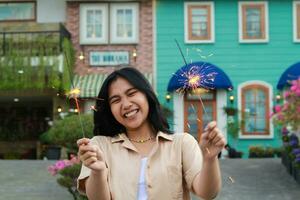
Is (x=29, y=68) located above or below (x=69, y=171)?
above

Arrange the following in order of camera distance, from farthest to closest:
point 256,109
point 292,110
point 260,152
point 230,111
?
point 256,109 < point 230,111 < point 260,152 < point 292,110

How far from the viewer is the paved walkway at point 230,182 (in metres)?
9.52

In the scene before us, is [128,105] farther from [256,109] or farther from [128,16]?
[128,16]

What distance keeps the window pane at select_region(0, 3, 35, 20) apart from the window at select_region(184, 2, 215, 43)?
4766 mm

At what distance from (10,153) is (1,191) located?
9427mm

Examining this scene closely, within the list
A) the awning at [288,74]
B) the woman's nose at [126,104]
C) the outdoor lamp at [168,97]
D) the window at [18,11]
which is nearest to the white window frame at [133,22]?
the outdoor lamp at [168,97]

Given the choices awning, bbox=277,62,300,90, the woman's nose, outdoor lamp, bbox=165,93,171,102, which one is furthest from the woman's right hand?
outdoor lamp, bbox=165,93,171,102

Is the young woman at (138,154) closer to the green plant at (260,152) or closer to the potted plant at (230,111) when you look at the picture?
the green plant at (260,152)

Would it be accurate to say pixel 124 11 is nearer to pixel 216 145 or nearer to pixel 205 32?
pixel 205 32

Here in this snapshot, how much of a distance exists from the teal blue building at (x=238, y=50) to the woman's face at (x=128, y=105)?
14.5m

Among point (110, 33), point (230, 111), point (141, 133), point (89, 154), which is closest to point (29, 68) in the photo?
point (110, 33)

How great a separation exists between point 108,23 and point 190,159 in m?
15.5

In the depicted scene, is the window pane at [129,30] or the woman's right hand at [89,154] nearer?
the woman's right hand at [89,154]

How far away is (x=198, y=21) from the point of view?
1741cm
